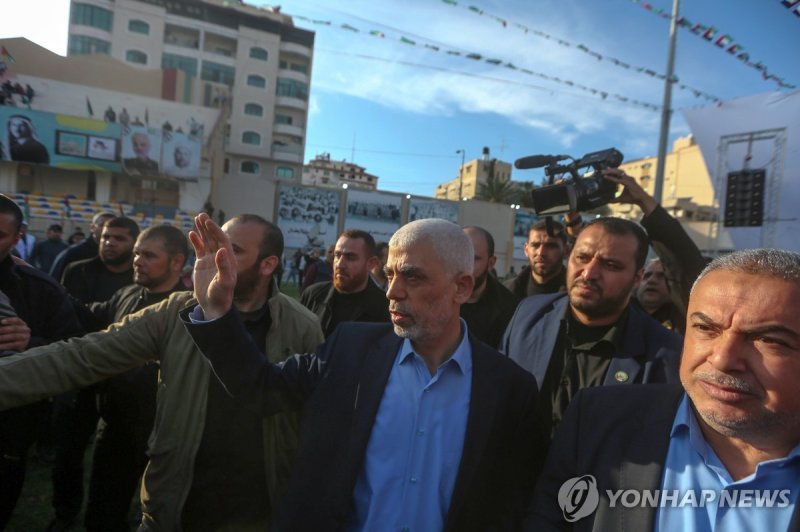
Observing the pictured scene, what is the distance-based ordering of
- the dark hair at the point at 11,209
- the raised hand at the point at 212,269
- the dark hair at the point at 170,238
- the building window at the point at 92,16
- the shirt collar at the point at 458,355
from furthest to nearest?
1. the building window at the point at 92,16
2. the dark hair at the point at 170,238
3. the dark hair at the point at 11,209
4. the shirt collar at the point at 458,355
5. the raised hand at the point at 212,269

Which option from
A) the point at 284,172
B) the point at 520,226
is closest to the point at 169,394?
the point at 520,226

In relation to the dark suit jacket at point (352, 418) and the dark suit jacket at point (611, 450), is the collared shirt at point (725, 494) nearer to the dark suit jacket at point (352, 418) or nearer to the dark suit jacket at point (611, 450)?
the dark suit jacket at point (611, 450)

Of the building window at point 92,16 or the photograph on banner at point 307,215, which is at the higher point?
the building window at point 92,16

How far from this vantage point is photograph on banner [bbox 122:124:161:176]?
93.1ft

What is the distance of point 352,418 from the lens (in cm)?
191

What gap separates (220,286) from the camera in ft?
6.22

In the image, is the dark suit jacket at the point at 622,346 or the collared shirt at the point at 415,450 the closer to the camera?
the collared shirt at the point at 415,450

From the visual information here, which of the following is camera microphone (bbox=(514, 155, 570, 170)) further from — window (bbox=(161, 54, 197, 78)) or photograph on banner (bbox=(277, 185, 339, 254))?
window (bbox=(161, 54, 197, 78))

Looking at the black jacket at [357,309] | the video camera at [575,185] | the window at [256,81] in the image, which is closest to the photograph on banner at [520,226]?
the window at [256,81]

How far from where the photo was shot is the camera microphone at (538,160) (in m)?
3.51

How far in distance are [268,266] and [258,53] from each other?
50505 mm

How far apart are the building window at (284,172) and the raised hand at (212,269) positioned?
4797 cm

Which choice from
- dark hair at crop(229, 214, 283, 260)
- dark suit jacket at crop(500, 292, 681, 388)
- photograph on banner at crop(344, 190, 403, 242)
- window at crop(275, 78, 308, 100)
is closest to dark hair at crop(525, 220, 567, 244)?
dark suit jacket at crop(500, 292, 681, 388)

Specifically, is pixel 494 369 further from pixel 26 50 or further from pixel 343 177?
pixel 343 177
